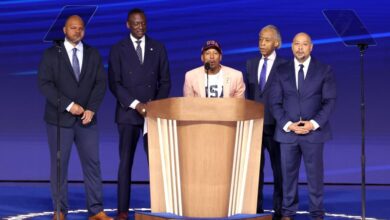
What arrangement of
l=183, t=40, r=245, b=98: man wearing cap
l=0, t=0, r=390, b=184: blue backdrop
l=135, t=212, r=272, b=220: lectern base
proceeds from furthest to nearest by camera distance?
l=0, t=0, r=390, b=184: blue backdrop < l=183, t=40, r=245, b=98: man wearing cap < l=135, t=212, r=272, b=220: lectern base

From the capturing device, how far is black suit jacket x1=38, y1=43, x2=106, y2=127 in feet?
26.3

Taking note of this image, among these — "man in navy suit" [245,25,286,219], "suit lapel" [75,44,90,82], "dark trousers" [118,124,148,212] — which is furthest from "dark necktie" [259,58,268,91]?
"suit lapel" [75,44,90,82]

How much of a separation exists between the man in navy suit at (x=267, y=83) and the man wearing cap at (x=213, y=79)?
0.31 metres

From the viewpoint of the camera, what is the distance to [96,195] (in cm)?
812

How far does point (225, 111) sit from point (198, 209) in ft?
2.18

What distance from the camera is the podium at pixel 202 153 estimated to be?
6.98 meters

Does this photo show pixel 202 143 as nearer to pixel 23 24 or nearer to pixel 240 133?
pixel 240 133

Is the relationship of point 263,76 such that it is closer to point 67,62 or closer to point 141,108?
point 141,108

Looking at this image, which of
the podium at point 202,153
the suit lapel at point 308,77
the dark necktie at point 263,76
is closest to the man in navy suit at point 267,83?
the dark necktie at point 263,76

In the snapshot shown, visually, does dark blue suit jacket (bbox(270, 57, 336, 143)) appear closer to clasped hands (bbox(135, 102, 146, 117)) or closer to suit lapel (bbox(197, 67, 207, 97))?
suit lapel (bbox(197, 67, 207, 97))

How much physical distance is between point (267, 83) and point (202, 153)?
4.61 ft

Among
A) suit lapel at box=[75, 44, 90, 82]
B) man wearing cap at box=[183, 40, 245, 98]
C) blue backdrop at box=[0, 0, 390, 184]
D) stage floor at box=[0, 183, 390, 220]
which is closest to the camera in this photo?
man wearing cap at box=[183, 40, 245, 98]

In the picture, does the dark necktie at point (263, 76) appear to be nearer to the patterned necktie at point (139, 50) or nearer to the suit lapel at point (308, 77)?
the suit lapel at point (308, 77)

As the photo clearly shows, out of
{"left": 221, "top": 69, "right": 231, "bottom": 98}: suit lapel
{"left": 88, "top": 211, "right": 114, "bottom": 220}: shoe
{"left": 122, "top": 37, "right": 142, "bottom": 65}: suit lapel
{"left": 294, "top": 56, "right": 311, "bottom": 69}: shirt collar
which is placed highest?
{"left": 122, "top": 37, "right": 142, "bottom": 65}: suit lapel
